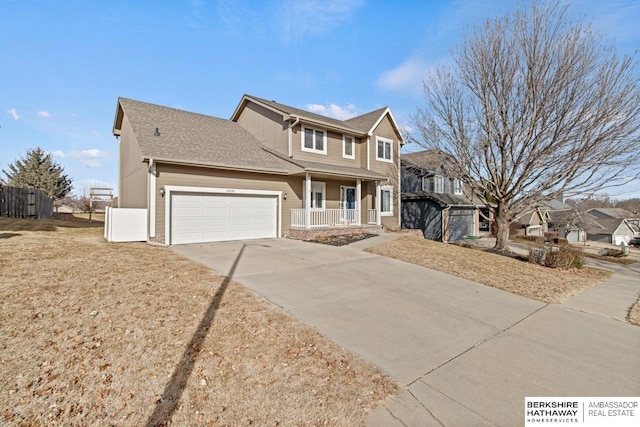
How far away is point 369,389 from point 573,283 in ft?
29.9

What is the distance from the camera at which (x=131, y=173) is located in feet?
45.4

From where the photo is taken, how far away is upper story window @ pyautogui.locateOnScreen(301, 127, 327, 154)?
15.6 meters

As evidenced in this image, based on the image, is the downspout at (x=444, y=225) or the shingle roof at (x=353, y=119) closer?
the shingle roof at (x=353, y=119)

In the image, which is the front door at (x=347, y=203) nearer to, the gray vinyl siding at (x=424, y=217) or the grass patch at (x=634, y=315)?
the gray vinyl siding at (x=424, y=217)

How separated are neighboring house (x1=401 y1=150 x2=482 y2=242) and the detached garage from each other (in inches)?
478

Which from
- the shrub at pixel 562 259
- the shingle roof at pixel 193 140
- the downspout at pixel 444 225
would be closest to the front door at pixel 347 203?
the shingle roof at pixel 193 140

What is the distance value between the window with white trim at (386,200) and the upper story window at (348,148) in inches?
118

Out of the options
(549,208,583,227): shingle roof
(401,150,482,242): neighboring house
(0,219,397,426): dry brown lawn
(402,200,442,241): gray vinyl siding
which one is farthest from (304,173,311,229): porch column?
(549,208,583,227): shingle roof

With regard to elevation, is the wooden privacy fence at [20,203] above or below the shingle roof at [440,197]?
below

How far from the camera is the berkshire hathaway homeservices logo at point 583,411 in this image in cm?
288

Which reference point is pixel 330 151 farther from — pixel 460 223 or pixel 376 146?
pixel 460 223

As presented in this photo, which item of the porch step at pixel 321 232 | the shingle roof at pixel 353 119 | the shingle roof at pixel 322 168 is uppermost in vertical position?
the shingle roof at pixel 353 119

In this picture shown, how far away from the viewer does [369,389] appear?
302cm

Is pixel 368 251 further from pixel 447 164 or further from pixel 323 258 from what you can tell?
pixel 447 164
